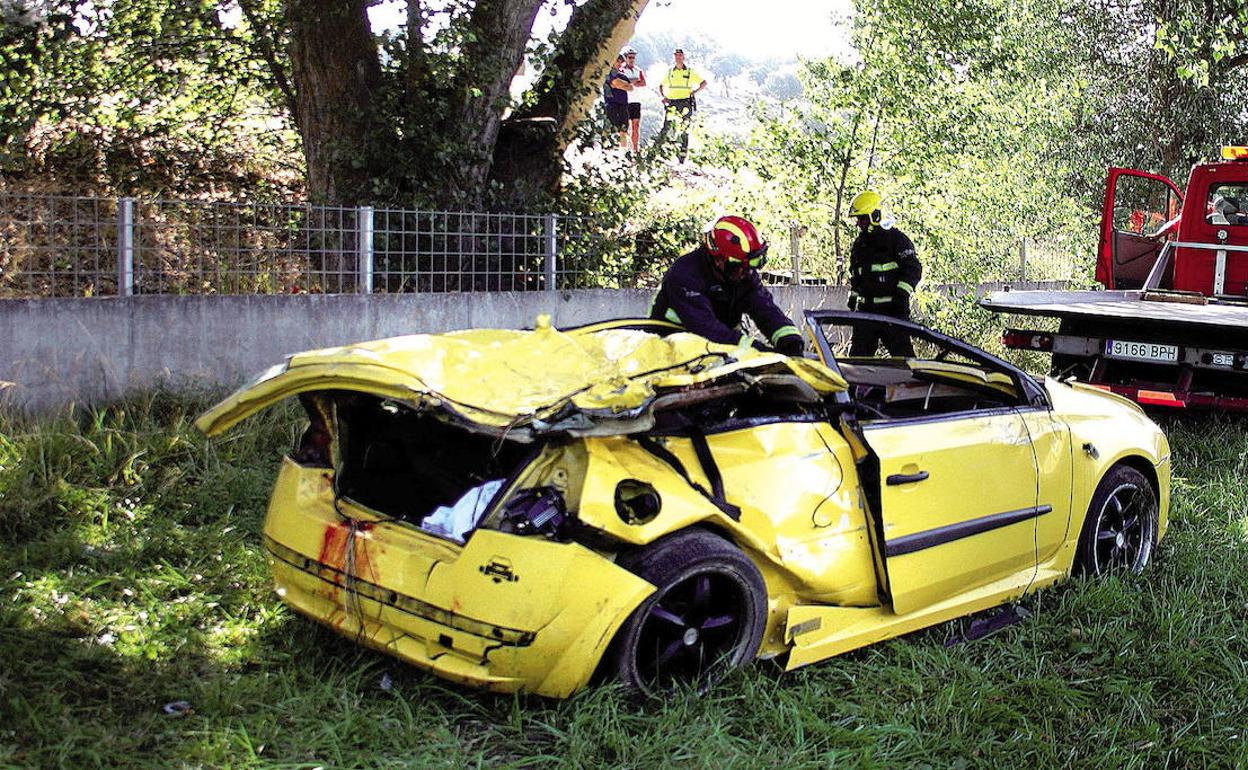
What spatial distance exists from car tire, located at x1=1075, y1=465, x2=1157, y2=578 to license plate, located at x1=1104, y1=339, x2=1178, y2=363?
3314mm

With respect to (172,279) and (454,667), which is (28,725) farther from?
(172,279)

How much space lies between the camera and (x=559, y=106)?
10758 millimetres

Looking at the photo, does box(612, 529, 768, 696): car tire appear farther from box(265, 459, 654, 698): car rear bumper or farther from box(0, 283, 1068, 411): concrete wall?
box(0, 283, 1068, 411): concrete wall

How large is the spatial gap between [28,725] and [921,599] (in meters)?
3.01

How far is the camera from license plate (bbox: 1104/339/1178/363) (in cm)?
842

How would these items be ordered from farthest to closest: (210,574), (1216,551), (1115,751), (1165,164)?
(1165,164), (1216,551), (210,574), (1115,751)

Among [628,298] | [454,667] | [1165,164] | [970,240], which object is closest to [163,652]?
[454,667]

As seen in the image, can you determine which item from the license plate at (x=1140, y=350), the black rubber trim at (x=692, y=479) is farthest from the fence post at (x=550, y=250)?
the black rubber trim at (x=692, y=479)

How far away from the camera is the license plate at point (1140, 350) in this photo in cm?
842

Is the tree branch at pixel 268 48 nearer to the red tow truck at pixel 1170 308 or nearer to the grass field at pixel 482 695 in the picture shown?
the grass field at pixel 482 695

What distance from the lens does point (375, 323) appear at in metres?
8.51

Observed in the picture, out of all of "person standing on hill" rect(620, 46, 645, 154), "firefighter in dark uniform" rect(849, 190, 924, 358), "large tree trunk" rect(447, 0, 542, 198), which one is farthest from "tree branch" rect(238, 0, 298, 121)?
"person standing on hill" rect(620, 46, 645, 154)

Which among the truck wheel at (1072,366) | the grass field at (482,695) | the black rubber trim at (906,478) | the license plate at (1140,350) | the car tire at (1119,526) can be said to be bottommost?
the grass field at (482,695)

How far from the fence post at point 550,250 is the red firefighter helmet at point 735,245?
4.12 m
